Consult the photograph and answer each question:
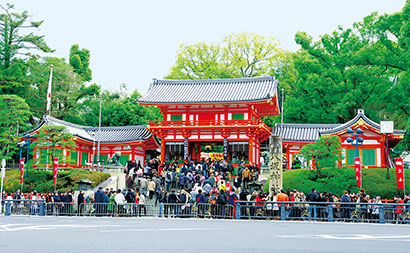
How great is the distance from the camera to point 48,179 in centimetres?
3566

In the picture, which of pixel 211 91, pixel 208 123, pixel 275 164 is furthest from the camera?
pixel 211 91

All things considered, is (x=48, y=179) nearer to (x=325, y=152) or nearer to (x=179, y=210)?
(x=179, y=210)

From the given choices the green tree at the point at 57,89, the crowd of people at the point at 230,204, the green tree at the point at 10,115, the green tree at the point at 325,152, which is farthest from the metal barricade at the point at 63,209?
the green tree at the point at 57,89

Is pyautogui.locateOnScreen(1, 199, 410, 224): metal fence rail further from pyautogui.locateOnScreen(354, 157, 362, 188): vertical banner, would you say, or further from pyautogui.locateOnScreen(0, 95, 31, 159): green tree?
pyautogui.locateOnScreen(0, 95, 31, 159): green tree

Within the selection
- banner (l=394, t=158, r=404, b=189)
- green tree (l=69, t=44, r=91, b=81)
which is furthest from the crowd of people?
green tree (l=69, t=44, r=91, b=81)

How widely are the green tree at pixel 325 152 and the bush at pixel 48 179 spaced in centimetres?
1501

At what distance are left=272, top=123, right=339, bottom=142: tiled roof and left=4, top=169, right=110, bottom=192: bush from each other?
15907 mm

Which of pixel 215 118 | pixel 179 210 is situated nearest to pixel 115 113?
pixel 215 118

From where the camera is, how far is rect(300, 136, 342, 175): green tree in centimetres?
2953

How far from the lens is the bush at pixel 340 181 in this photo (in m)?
28.1

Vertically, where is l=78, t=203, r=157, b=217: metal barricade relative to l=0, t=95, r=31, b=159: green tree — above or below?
below

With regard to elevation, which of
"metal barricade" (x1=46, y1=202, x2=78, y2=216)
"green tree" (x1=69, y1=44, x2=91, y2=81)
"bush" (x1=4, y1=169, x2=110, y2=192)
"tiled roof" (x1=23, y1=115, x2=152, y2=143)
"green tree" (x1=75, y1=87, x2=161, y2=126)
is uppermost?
"green tree" (x1=69, y1=44, x2=91, y2=81)

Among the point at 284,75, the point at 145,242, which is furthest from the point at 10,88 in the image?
the point at 145,242

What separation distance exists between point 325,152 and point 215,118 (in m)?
15.9
